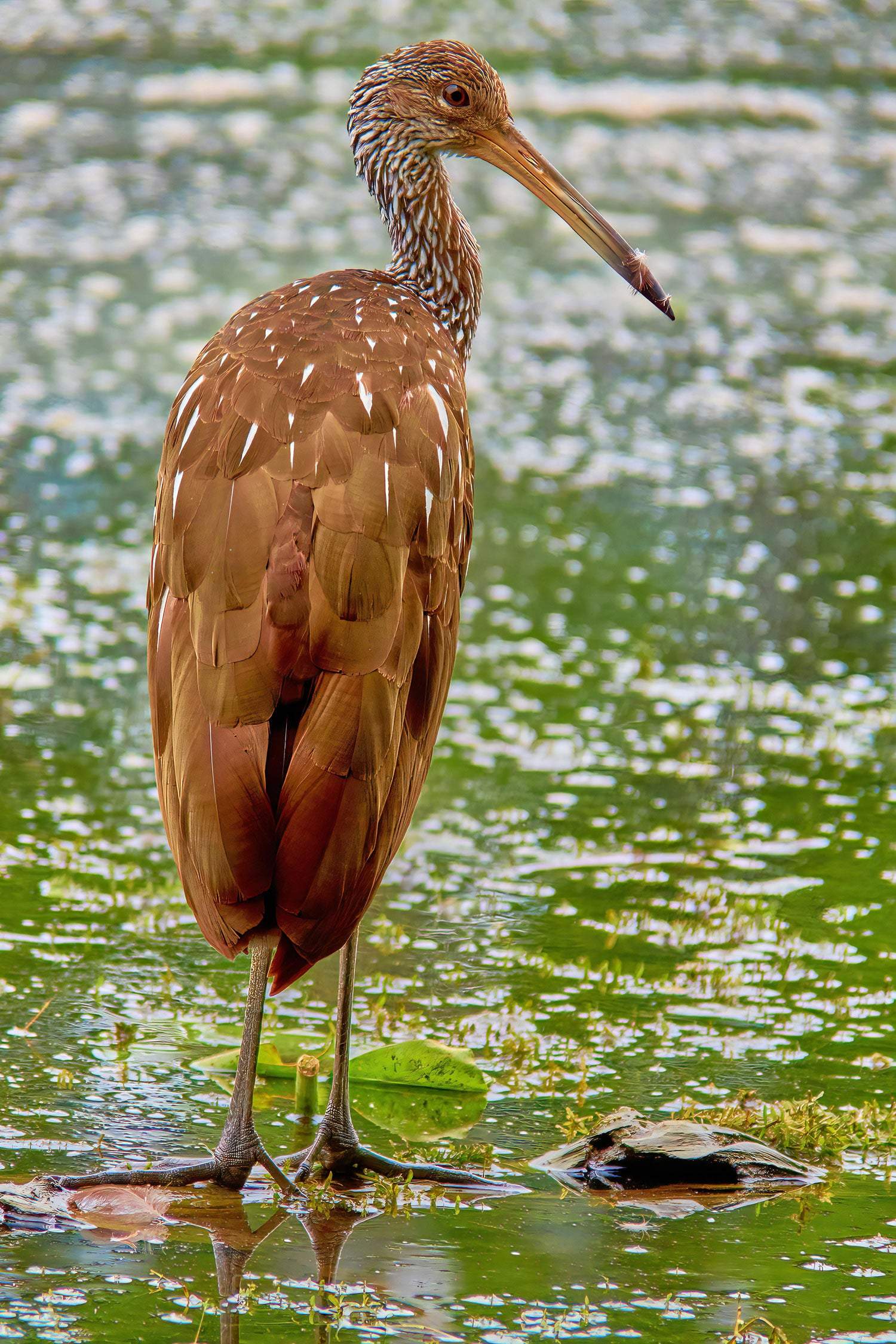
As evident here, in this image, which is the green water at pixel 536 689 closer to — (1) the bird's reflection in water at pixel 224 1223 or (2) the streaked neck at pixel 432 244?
(1) the bird's reflection in water at pixel 224 1223

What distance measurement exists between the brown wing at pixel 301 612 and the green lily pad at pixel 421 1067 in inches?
29.5

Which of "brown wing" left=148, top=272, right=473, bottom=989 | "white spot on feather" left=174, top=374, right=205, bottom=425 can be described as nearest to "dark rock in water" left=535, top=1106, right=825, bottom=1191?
"brown wing" left=148, top=272, right=473, bottom=989

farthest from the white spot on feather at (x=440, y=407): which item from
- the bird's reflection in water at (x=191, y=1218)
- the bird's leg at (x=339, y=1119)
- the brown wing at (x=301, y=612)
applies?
the bird's reflection in water at (x=191, y=1218)

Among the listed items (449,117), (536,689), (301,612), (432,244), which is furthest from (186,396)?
(536,689)

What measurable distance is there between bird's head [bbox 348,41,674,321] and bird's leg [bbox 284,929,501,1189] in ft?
8.56

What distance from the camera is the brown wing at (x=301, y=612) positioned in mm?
3707

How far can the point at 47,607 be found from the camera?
8031mm

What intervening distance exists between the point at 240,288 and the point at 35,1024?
318 inches

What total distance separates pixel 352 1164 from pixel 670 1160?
746mm

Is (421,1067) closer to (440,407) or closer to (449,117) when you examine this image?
(440,407)

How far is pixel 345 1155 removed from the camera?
4.16 meters

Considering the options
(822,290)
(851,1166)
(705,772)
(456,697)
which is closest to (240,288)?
(822,290)

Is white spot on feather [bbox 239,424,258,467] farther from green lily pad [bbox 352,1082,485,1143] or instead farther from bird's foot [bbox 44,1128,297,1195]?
green lily pad [bbox 352,1082,485,1143]

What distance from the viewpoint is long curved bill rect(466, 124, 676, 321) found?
5.20 metres
